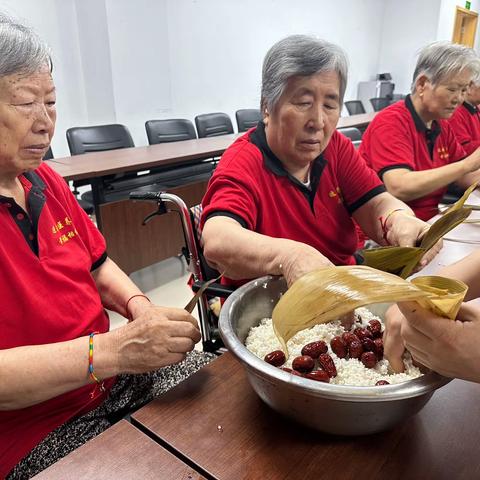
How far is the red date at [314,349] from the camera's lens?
748 mm

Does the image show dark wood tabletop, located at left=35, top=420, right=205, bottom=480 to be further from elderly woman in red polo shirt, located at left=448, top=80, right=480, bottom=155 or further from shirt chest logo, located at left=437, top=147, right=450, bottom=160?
elderly woman in red polo shirt, located at left=448, top=80, right=480, bottom=155

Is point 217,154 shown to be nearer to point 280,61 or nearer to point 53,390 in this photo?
point 280,61

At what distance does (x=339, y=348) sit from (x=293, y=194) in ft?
2.23

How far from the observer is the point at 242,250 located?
1022 mm

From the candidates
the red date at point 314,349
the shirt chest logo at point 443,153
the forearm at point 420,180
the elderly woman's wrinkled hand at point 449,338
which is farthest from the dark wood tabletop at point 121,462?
the shirt chest logo at point 443,153

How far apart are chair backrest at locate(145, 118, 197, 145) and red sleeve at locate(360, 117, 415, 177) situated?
2438 mm

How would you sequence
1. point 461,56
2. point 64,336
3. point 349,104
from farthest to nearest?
1. point 349,104
2. point 461,56
3. point 64,336

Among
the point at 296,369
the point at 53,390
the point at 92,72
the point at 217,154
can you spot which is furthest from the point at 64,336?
the point at 92,72

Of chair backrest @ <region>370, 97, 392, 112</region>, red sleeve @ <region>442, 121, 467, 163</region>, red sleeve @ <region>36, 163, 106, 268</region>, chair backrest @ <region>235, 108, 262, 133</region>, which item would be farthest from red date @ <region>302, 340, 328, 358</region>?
chair backrest @ <region>370, 97, 392, 112</region>

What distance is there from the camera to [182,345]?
2.82 feet

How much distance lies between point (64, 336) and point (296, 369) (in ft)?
1.93

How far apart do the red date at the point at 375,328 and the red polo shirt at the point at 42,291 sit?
588mm

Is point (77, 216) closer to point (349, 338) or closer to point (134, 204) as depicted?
point (349, 338)

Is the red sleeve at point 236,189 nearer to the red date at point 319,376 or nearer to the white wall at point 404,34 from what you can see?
the red date at point 319,376
